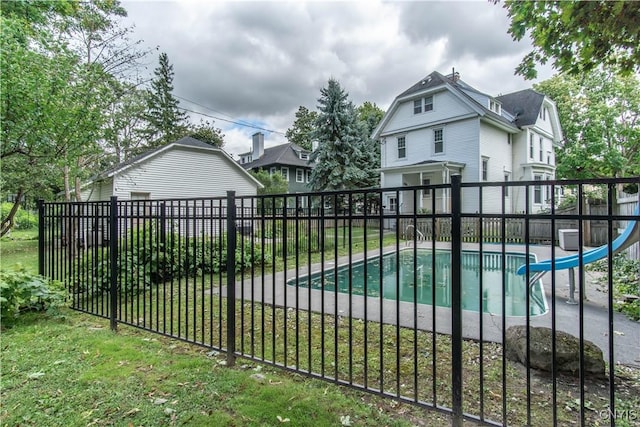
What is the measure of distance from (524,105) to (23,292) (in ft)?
77.8

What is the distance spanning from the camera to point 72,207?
4.20 metres

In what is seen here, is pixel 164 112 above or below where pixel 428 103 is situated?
above

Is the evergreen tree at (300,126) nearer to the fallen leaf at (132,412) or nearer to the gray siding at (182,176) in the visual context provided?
the gray siding at (182,176)

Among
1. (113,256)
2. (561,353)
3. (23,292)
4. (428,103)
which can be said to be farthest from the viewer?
(428,103)

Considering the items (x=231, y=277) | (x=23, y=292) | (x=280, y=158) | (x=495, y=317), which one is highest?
(x=280, y=158)

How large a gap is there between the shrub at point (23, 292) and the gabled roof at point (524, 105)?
21.8 m

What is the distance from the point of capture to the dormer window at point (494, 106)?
17.6 metres

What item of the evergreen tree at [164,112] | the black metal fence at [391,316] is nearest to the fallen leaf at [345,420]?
the black metal fence at [391,316]

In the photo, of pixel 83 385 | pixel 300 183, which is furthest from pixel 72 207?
pixel 300 183

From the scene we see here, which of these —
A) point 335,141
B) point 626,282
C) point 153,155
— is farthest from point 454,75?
point 153,155

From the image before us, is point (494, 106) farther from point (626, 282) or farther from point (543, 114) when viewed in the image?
point (626, 282)

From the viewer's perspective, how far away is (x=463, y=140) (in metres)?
16.3

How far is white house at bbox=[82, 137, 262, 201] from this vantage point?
13453mm

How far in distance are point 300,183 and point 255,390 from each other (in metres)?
27.6
